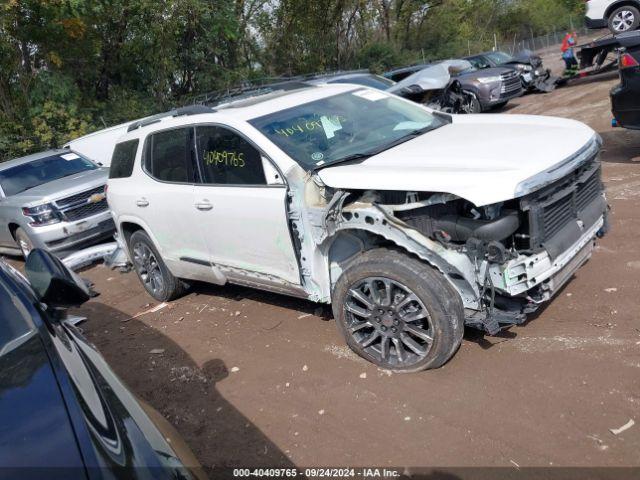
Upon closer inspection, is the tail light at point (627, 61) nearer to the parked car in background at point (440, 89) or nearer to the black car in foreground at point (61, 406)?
the parked car in background at point (440, 89)

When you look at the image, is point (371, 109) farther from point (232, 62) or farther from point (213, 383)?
point (232, 62)

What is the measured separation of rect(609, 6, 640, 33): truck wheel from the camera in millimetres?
14484

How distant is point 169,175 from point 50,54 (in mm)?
14623

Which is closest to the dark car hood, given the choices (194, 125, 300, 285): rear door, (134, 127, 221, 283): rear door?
(134, 127, 221, 283): rear door

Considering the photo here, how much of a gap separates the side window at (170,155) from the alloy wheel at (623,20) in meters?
14.0

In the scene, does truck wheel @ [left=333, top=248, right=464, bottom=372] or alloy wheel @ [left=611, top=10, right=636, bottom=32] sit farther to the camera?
alloy wheel @ [left=611, top=10, right=636, bottom=32]

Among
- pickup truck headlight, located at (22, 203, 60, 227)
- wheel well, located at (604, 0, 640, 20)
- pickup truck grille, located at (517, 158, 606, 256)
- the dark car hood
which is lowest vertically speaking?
pickup truck headlight, located at (22, 203, 60, 227)

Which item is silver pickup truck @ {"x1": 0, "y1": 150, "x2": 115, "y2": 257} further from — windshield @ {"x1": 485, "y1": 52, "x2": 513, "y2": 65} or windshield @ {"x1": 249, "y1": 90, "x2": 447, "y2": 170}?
windshield @ {"x1": 485, "y1": 52, "x2": 513, "y2": 65}

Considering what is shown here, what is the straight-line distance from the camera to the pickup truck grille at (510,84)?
13.5m

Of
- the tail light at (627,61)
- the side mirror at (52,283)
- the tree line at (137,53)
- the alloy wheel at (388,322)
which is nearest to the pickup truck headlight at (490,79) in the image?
the tail light at (627,61)

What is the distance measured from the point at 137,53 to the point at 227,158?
17.2 meters

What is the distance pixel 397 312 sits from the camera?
12.1ft

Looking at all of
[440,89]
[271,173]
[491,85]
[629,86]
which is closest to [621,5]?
[491,85]

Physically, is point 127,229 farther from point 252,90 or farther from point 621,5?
point 621,5
